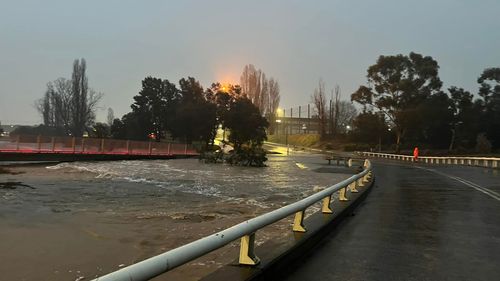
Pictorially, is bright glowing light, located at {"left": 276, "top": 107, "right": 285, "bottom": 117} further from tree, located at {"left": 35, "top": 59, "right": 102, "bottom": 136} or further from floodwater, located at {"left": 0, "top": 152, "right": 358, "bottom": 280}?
floodwater, located at {"left": 0, "top": 152, "right": 358, "bottom": 280}

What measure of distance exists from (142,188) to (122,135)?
240ft

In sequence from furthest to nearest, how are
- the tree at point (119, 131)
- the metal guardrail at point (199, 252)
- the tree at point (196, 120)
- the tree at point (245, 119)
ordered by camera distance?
the tree at point (119, 131), the tree at point (196, 120), the tree at point (245, 119), the metal guardrail at point (199, 252)

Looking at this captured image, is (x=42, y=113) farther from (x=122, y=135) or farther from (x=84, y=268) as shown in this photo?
(x=84, y=268)

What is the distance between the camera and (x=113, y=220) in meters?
15.0

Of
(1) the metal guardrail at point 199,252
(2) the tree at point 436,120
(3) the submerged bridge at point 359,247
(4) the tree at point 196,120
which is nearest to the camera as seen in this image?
(1) the metal guardrail at point 199,252

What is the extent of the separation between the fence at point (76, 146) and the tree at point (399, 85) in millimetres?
44202

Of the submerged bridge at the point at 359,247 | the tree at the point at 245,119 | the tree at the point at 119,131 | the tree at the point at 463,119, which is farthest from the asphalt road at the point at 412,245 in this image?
the tree at the point at 119,131

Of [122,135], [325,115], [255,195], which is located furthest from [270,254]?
[325,115]

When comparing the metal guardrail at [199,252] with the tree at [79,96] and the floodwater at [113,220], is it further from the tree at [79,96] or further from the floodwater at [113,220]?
the tree at [79,96]

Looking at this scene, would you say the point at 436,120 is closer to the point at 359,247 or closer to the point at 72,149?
the point at 72,149

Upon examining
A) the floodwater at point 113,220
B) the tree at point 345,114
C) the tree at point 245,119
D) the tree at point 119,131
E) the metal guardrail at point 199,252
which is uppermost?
the tree at point 345,114

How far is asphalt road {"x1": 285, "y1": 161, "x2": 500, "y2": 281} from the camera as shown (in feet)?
23.5

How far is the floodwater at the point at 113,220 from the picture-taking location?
9664mm

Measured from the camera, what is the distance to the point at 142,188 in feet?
81.8
